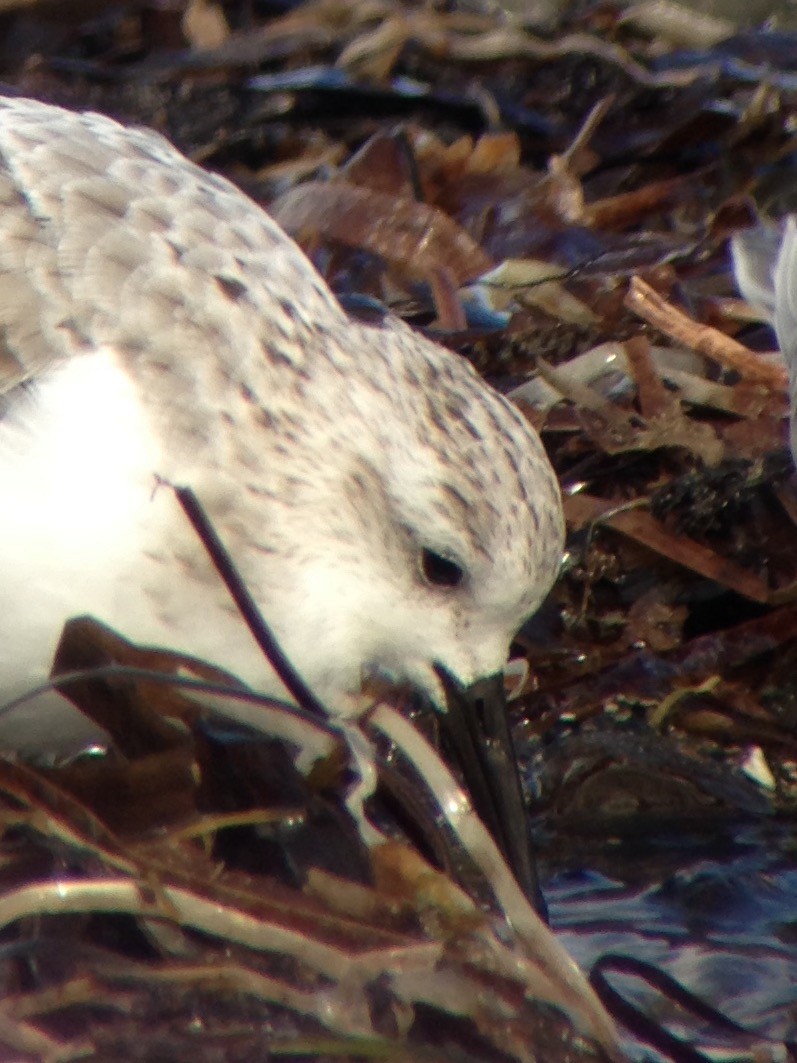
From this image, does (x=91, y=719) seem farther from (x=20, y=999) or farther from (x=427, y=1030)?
(x=427, y=1030)

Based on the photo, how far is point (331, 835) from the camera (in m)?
2.65

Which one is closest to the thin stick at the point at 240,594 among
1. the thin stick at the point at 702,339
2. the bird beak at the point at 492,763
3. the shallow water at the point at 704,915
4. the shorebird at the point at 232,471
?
the shorebird at the point at 232,471

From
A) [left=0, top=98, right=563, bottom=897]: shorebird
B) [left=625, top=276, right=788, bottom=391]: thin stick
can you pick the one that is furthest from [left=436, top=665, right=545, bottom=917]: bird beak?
[left=625, top=276, right=788, bottom=391]: thin stick

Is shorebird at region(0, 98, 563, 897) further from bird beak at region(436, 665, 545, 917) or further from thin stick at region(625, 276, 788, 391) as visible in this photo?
thin stick at region(625, 276, 788, 391)

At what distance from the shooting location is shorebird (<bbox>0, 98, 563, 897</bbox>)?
260 centimetres

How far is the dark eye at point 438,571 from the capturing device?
106 inches

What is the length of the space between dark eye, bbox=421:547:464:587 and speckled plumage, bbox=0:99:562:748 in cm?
1

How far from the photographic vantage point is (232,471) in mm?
2719

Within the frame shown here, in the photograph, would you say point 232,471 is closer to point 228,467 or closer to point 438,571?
point 228,467

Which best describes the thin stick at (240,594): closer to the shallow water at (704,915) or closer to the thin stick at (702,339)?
the shallow water at (704,915)

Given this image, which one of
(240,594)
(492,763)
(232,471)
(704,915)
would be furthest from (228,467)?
(704,915)

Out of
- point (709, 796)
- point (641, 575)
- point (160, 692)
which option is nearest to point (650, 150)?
point (641, 575)

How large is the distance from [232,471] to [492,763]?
1.85 ft

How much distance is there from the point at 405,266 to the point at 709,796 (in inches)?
47.7
